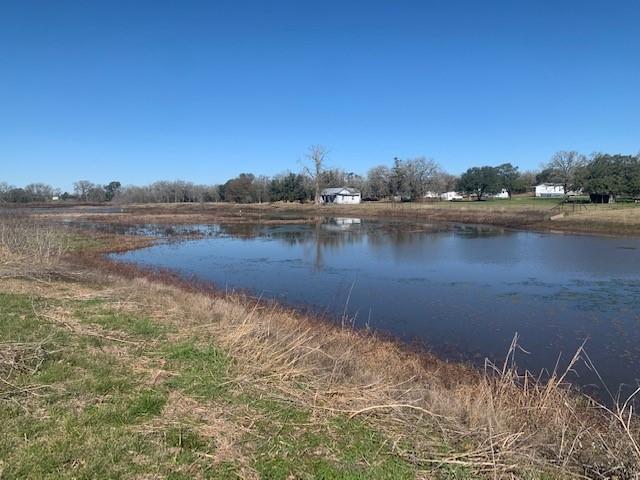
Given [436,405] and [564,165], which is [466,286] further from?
[564,165]

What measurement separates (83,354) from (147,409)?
7.03 feet

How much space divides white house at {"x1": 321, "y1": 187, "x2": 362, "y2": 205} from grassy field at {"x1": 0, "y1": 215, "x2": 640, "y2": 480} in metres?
92.4

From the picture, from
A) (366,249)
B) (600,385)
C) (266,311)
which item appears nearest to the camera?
(600,385)

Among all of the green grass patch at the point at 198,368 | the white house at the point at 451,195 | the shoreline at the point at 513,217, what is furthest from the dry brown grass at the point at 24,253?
the white house at the point at 451,195

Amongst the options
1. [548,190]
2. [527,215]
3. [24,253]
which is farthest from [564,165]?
[24,253]

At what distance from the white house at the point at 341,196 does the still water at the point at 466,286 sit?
212 ft

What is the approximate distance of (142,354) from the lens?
6457 mm

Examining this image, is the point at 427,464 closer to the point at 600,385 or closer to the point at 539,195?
the point at 600,385

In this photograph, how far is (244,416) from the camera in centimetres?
468

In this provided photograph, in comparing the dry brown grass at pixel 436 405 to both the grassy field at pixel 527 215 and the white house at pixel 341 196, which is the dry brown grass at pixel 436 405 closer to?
the grassy field at pixel 527 215

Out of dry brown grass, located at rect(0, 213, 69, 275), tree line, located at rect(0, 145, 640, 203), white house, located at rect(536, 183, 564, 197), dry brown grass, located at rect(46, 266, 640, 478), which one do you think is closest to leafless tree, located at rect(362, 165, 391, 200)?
tree line, located at rect(0, 145, 640, 203)

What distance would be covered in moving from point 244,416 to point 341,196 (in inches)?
3794

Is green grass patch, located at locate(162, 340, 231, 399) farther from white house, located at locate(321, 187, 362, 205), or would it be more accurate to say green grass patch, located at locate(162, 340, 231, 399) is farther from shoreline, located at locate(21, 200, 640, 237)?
white house, located at locate(321, 187, 362, 205)

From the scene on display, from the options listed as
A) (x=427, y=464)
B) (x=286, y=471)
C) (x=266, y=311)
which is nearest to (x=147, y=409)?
(x=286, y=471)
